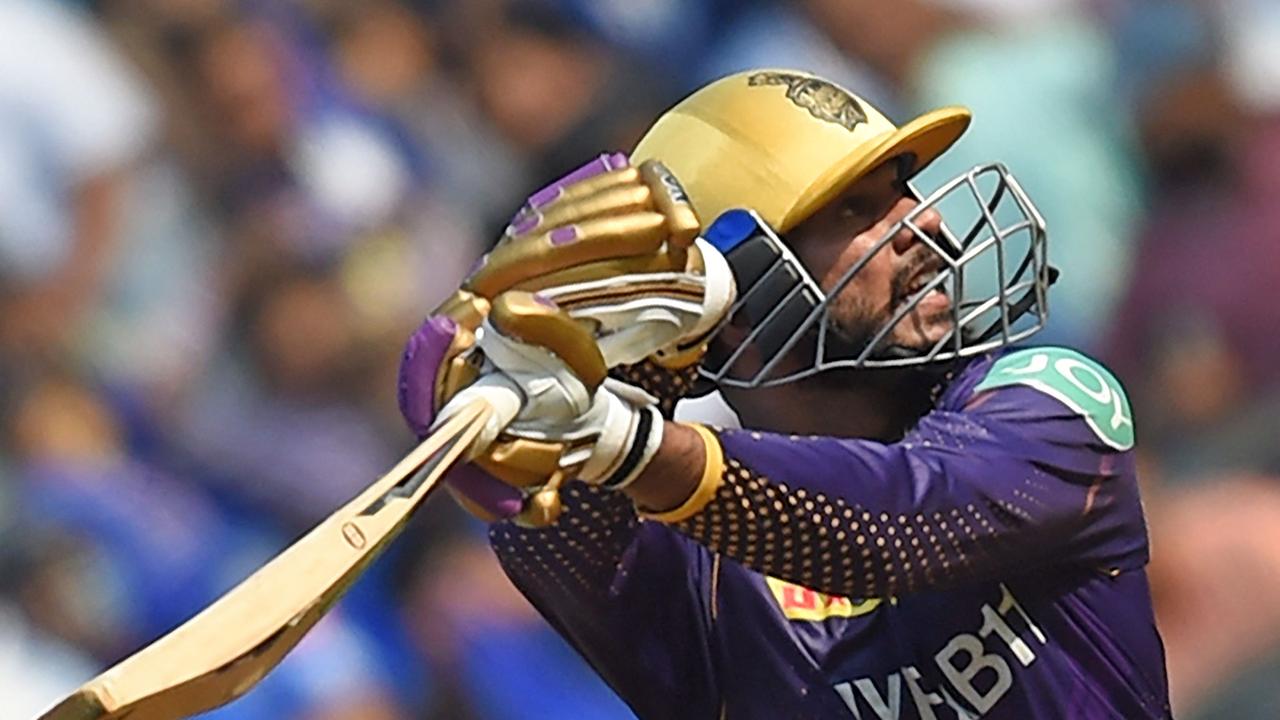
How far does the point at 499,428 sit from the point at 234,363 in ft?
9.83

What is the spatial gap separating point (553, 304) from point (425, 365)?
11 cm

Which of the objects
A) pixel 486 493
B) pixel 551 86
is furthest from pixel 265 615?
pixel 551 86

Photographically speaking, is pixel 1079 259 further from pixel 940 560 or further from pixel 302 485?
pixel 940 560

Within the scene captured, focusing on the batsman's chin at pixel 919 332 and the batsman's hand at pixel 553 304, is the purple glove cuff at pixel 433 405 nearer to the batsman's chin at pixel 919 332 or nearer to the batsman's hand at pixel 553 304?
the batsman's hand at pixel 553 304

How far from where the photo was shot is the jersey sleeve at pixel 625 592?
234cm

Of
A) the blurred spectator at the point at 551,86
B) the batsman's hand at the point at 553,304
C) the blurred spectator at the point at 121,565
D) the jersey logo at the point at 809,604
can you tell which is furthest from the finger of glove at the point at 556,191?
the blurred spectator at the point at 551,86

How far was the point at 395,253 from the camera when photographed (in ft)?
15.5

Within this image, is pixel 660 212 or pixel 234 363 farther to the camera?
pixel 234 363

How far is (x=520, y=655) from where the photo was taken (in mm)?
4512

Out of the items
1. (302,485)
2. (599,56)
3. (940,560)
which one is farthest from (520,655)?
(940,560)

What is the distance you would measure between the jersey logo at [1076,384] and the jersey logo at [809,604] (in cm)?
30

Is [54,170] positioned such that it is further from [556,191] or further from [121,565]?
[556,191]

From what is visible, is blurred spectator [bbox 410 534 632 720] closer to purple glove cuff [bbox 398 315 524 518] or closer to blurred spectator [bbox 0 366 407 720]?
blurred spectator [bbox 0 366 407 720]

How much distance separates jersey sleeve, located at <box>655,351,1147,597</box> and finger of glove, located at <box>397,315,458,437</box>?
0.23 m
